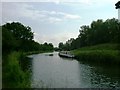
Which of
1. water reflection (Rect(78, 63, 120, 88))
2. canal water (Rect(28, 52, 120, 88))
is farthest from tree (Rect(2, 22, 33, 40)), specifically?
water reflection (Rect(78, 63, 120, 88))

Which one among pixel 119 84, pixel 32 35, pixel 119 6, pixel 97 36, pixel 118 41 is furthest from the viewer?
pixel 32 35

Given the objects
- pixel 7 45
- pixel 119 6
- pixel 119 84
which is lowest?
pixel 119 84

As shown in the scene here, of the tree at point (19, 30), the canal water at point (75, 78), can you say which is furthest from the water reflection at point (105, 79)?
the tree at point (19, 30)

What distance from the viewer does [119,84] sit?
2639 centimetres

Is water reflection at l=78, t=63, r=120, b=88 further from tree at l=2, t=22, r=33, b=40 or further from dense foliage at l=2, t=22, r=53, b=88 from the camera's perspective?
tree at l=2, t=22, r=33, b=40

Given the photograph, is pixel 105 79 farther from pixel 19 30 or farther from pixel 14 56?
pixel 19 30

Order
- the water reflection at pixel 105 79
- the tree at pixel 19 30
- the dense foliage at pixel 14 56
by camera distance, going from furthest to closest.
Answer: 1. the tree at pixel 19 30
2. the water reflection at pixel 105 79
3. the dense foliage at pixel 14 56

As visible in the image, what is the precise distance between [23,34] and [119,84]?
8927 centimetres

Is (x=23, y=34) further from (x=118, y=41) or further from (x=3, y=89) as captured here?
(x=3, y=89)

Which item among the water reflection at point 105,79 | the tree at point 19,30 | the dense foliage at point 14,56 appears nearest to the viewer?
the dense foliage at point 14,56

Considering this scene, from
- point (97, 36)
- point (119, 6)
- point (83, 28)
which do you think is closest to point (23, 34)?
point (97, 36)

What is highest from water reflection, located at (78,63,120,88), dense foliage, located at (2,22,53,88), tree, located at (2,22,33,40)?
tree, located at (2,22,33,40)

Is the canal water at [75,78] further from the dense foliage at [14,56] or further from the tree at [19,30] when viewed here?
the tree at [19,30]

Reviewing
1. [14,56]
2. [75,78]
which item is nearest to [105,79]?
[75,78]
